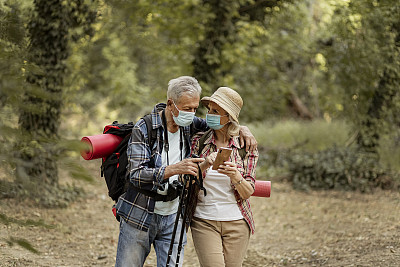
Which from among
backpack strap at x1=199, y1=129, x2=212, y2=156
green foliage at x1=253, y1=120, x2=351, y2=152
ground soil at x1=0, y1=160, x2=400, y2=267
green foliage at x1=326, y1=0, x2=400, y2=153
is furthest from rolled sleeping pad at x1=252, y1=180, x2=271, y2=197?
green foliage at x1=253, y1=120, x2=351, y2=152

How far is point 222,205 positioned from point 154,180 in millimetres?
581

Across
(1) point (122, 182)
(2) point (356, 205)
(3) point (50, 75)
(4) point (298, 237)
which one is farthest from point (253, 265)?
(3) point (50, 75)

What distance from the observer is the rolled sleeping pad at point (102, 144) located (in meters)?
3.07

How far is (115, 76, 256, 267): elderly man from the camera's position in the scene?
10.2 ft

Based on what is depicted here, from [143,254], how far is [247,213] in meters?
0.77

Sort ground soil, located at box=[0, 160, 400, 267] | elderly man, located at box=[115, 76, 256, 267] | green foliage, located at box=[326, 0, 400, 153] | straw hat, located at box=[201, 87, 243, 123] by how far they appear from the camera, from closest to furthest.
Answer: elderly man, located at box=[115, 76, 256, 267] → straw hat, located at box=[201, 87, 243, 123] → ground soil, located at box=[0, 160, 400, 267] → green foliage, located at box=[326, 0, 400, 153]

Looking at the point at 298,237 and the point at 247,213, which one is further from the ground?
the point at 247,213

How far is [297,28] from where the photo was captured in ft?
52.8

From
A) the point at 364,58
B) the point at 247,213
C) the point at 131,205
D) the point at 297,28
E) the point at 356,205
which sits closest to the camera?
the point at 131,205

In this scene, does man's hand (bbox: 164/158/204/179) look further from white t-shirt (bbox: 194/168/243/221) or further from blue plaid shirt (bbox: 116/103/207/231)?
white t-shirt (bbox: 194/168/243/221)

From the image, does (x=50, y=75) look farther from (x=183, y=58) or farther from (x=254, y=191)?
(x=254, y=191)

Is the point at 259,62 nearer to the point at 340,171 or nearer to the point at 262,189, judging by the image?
the point at 340,171

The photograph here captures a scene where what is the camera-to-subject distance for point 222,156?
3.09 metres

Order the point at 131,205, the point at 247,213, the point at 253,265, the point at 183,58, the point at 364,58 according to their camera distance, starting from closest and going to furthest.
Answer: the point at 131,205 → the point at 247,213 → the point at 253,265 → the point at 364,58 → the point at 183,58
